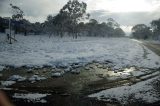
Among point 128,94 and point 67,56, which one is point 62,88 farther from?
point 67,56

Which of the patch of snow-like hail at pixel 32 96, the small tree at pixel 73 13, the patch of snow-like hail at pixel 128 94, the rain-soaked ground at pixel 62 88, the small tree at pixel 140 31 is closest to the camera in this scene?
the rain-soaked ground at pixel 62 88

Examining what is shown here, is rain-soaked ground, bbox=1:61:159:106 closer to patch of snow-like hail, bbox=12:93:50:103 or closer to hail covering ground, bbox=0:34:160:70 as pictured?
patch of snow-like hail, bbox=12:93:50:103

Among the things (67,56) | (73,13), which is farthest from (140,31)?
(67,56)

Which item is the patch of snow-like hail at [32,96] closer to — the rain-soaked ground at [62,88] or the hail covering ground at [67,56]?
the rain-soaked ground at [62,88]

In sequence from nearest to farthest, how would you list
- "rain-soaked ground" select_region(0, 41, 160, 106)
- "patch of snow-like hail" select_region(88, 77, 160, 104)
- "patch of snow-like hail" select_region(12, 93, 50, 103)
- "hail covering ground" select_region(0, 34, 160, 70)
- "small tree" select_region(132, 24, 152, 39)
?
"rain-soaked ground" select_region(0, 41, 160, 106) < "patch of snow-like hail" select_region(12, 93, 50, 103) < "patch of snow-like hail" select_region(88, 77, 160, 104) < "hail covering ground" select_region(0, 34, 160, 70) < "small tree" select_region(132, 24, 152, 39)

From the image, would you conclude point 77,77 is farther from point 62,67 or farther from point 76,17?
point 76,17

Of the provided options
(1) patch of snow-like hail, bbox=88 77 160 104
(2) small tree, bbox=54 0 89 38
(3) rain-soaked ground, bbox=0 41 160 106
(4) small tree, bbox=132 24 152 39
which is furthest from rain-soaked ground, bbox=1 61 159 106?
(4) small tree, bbox=132 24 152 39

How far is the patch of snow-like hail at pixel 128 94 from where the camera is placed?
545 cm

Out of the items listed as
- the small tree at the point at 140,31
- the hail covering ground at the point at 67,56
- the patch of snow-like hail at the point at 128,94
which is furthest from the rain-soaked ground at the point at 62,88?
the small tree at the point at 140,31

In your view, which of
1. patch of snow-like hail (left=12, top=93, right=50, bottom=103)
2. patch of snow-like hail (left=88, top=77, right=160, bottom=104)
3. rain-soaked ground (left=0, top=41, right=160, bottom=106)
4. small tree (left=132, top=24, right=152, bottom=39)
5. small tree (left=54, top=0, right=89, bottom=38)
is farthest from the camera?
small tree (left=132, top=24, right=152, bottom=39)

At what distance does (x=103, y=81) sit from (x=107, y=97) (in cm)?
225

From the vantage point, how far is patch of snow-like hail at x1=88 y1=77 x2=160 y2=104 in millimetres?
5449

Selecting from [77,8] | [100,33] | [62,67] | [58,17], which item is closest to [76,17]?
[77,8]

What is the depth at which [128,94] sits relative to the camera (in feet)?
19.5
